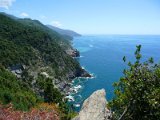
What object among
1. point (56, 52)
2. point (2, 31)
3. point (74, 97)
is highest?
point (2, 31)

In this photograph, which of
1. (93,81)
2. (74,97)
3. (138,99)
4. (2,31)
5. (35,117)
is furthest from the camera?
(2,31)

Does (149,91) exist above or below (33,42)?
above

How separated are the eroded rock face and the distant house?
4519 inches

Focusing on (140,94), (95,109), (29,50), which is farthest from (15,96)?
(29,50)

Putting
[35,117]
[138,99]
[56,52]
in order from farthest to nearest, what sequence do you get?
1. [56,52]
2. [35,117]
3. [138,99]

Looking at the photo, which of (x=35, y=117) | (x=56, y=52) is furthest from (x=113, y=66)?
(x=35, y=117)

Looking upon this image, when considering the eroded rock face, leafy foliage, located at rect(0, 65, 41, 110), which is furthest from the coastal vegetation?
the eroded rock face

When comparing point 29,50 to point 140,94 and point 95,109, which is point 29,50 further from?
point 140,94

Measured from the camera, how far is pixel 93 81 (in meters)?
154

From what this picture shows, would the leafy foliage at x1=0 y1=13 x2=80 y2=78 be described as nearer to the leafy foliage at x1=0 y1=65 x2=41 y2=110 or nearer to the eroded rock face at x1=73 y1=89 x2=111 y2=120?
the leafy foliage at x1=0 y1=65 x2=41 y2=110

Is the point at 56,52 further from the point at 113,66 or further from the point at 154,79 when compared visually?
the point at 154,79

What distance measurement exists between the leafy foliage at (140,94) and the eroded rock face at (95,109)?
5297 millimetres

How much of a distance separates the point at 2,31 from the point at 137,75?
16826 cm

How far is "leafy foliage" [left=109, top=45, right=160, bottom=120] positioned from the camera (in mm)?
11797
